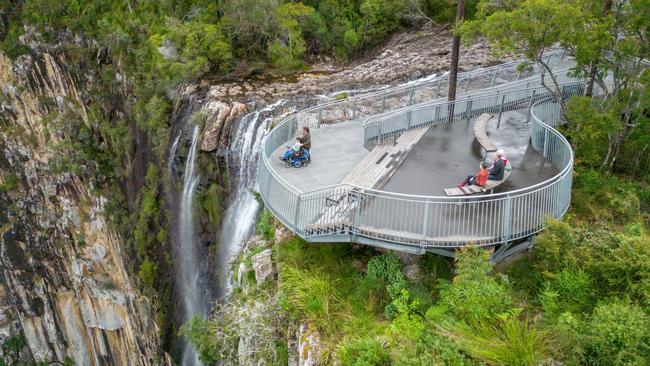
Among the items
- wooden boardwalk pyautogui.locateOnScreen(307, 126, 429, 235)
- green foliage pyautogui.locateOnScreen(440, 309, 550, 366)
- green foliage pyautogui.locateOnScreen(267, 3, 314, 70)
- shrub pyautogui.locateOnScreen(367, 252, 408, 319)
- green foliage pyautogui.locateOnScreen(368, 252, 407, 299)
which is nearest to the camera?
green foliage pyautogui.locateOnScreen(440, 309, 550, 366)

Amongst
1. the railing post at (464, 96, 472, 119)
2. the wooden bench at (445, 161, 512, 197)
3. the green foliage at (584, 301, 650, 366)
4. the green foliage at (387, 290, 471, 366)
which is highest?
the wooden bench at (445, 161, 512, 197)

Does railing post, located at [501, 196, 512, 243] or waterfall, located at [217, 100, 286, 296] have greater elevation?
railing post, located at [501, 196, 512, 243]

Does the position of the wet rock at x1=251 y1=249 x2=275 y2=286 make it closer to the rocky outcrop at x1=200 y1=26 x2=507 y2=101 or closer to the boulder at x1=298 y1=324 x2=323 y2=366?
the boulder at x1=298 y1=324 x2=323 y2=366

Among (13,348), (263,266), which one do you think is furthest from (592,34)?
(13,348)

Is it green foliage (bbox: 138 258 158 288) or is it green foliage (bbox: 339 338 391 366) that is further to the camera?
green foliage (bbox: 138 258 158 288)

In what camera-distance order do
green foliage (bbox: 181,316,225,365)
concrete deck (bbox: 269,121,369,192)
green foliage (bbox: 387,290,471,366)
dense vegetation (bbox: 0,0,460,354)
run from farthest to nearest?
1. dense vegetation (bbox: 0,0,460,354)
2. green foliage (bbox: 181,316,225,365)
3. concrete deck (bbox: 269,121,369,192)
4. green foliage (bbox: 387,290,471,366)

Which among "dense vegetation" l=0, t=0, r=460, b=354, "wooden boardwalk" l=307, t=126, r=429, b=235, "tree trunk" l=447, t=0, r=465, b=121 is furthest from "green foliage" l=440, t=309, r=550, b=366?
"dense vegetation" l=0, t=0, r=460, b=354

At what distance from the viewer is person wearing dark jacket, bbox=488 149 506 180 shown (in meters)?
10.9

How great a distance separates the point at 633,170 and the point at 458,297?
28.1 feet

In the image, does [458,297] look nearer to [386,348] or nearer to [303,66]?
[386,348]

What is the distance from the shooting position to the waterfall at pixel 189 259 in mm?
20594

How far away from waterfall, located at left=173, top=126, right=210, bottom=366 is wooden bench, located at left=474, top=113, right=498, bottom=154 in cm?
1119

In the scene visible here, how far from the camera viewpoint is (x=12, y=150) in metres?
32.2

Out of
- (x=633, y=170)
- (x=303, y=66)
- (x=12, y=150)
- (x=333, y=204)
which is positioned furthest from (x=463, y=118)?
(x=12, y=150)
